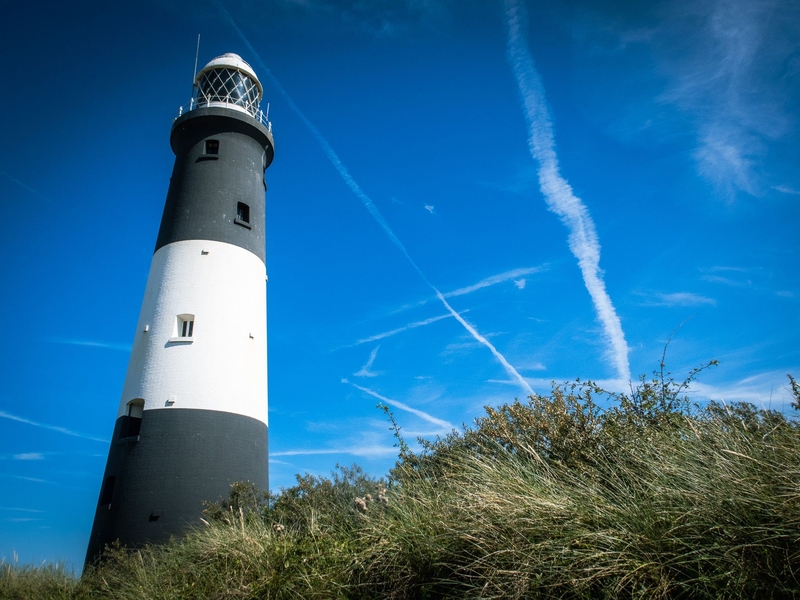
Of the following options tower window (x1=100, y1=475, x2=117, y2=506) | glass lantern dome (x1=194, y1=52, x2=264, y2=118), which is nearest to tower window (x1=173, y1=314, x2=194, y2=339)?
tower window (x1=100, y1=475, x2=117, y2=506)

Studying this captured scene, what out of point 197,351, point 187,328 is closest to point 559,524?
point 197,351

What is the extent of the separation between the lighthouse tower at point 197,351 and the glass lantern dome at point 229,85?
58cm

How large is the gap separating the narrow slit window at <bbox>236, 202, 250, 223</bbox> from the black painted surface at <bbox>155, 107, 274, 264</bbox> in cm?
12

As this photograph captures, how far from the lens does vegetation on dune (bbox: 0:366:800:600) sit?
11.8 feet

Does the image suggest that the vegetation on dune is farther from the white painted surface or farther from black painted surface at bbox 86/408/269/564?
the white painted surface

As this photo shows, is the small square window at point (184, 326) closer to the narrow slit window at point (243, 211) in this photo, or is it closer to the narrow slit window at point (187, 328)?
the narrow slit window at point (187, 328)

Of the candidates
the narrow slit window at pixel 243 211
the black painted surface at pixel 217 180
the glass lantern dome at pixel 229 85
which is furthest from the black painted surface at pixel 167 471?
the glass lantern dome at pixel 229 85

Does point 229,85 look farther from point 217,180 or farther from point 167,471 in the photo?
point 167,471

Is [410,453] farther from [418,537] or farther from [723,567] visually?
[723,567]

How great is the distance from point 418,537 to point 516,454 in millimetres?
2159

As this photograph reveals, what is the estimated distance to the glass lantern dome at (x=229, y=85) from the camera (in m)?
20.0

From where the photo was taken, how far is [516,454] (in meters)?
6.75

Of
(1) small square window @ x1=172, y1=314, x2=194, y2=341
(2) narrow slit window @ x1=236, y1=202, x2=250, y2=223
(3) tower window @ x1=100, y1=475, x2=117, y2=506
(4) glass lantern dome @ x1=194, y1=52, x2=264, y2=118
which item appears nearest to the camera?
(3) tower window @ x1=100, y1=475, x2=117, y2=506

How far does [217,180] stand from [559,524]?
1618 centimetres
